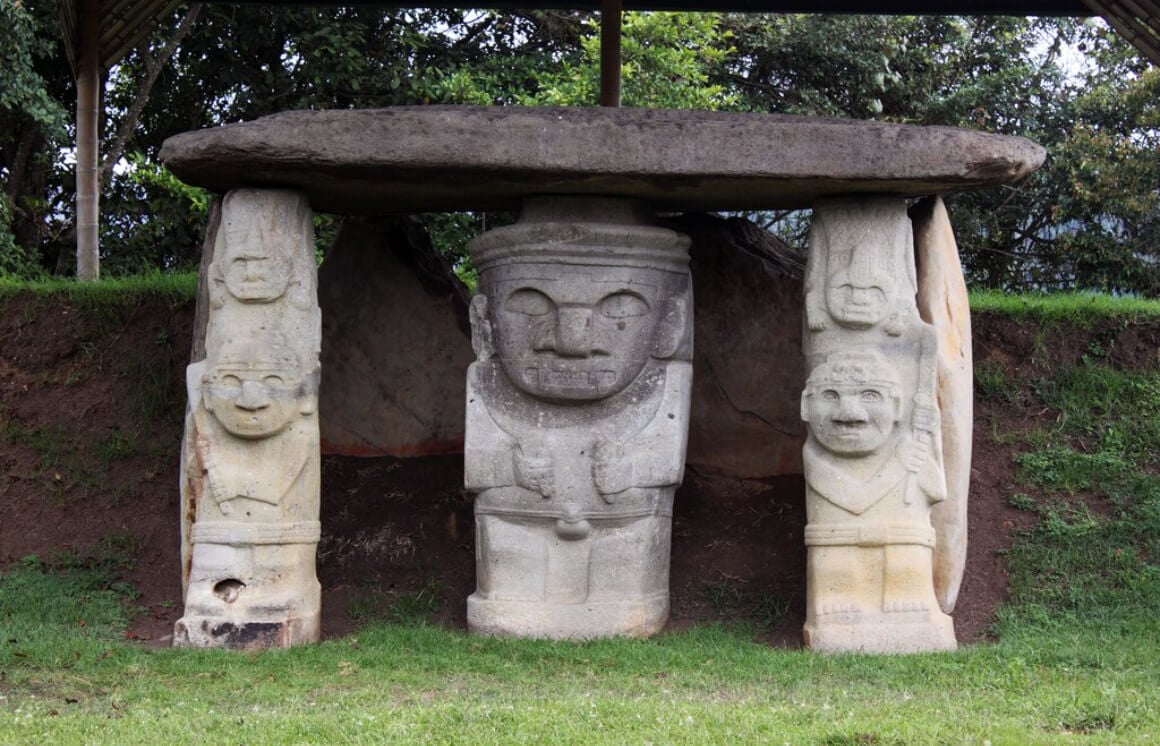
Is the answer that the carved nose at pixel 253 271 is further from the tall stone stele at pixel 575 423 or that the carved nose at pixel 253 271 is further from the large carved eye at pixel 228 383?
the tall stone stele at pixel 575 423

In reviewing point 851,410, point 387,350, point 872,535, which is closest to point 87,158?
point 387,350

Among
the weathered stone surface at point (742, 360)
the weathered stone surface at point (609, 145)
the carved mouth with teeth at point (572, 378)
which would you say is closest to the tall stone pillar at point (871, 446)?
the weathered stone surface at point (609, 145)

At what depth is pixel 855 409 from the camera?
654 centimetres

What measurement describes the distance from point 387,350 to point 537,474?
2.07m

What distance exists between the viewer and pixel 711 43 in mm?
14727

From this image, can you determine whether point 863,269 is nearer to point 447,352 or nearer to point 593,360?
point 593,360

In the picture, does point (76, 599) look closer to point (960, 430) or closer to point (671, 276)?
point (671, 276)

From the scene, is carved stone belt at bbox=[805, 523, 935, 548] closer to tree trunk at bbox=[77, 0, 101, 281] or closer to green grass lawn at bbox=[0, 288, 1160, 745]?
green grass lawn at bbox=[0, 288, 1160, 745]

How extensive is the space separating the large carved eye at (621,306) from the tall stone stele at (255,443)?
1371 millimetres

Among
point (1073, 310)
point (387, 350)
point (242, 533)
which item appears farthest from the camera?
point (1073, 310)

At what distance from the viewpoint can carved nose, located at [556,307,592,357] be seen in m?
6.79

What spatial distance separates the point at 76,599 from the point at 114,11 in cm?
437

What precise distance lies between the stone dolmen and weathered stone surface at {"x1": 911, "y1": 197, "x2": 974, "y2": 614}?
0.05 feet

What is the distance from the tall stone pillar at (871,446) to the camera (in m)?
6.48
